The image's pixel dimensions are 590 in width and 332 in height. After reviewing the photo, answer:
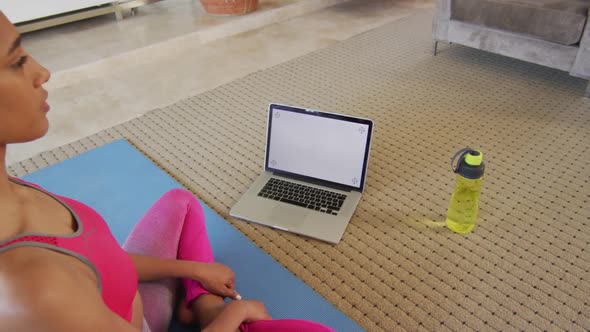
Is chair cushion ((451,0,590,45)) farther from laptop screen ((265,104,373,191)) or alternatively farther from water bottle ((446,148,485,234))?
laptop screen ((265,104,373,191))

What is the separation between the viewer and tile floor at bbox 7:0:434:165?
2.05 meters

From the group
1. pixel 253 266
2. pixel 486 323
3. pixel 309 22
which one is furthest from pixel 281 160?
pixel 309 22

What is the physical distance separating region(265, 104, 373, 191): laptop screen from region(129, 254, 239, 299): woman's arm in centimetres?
53

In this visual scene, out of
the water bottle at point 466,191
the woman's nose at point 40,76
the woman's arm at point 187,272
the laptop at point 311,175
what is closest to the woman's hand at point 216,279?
the woman's arm at point 187,272

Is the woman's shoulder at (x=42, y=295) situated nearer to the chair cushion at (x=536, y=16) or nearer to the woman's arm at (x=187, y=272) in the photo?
the woman's arm at (x=187, y=272)

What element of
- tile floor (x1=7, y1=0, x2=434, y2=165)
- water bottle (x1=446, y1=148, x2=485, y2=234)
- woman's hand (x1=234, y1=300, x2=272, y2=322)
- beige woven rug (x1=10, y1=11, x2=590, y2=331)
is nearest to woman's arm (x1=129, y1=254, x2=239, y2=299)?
woman's hand (x1=234, y1=300, x2=272, y2=322)

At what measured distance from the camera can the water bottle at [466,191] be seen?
116cm

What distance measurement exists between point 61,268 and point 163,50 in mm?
2288

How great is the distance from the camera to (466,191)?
1.23 metres

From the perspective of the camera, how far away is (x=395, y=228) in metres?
1.32

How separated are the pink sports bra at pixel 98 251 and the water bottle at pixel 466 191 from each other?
859mm

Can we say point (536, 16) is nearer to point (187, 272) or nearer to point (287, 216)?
point (287, 216)

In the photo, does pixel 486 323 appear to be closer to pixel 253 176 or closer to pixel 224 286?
pixel 224 286

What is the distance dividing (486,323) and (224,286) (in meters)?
0.61
